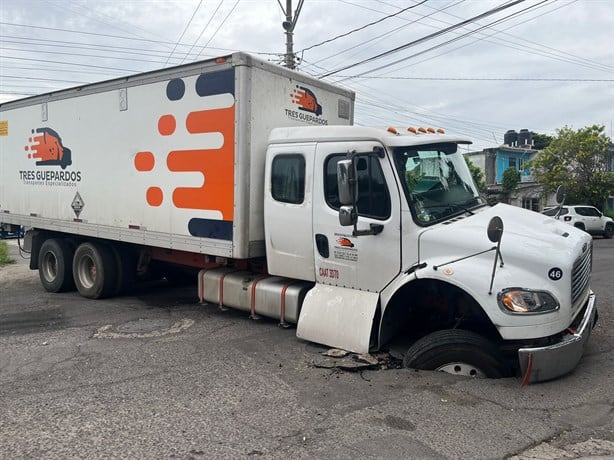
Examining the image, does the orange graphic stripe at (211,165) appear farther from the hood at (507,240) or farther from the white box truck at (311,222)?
the hood at (507,240)

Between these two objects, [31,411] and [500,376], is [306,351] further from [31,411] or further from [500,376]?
[31,411]

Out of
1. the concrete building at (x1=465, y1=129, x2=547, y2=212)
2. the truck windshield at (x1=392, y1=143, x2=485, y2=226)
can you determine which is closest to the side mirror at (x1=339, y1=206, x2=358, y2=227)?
the truck windshield at (x1=392, y1=143, x2=485, y2=226)

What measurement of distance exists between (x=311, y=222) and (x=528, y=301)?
96.8 inches

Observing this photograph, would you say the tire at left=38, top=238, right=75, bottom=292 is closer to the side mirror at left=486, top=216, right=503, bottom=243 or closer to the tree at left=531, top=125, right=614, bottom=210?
the side mirror at left=486, top=216, right=503, bottom=243

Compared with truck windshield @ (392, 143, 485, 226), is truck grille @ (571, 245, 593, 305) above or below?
below

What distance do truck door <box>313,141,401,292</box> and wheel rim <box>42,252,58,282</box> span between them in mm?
6051

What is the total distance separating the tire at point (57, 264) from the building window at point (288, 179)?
5.05 metres

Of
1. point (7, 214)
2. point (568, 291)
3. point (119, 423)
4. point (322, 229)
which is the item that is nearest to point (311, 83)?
point (322, 229)

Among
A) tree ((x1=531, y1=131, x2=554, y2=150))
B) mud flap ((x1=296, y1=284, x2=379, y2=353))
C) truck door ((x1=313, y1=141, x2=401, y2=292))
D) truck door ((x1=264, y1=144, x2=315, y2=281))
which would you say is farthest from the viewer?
tree ((x1=531, y1=131, x2=554, y2=150))

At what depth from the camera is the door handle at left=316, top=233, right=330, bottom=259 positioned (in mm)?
5758

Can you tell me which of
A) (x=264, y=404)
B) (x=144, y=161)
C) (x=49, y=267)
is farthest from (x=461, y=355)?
(x=49, y=267)

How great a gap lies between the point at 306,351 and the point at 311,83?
3662 millimetres

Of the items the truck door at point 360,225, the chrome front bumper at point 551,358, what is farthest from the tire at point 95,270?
the chrome front bumper at point 551,358

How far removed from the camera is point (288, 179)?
6070 millimetres
